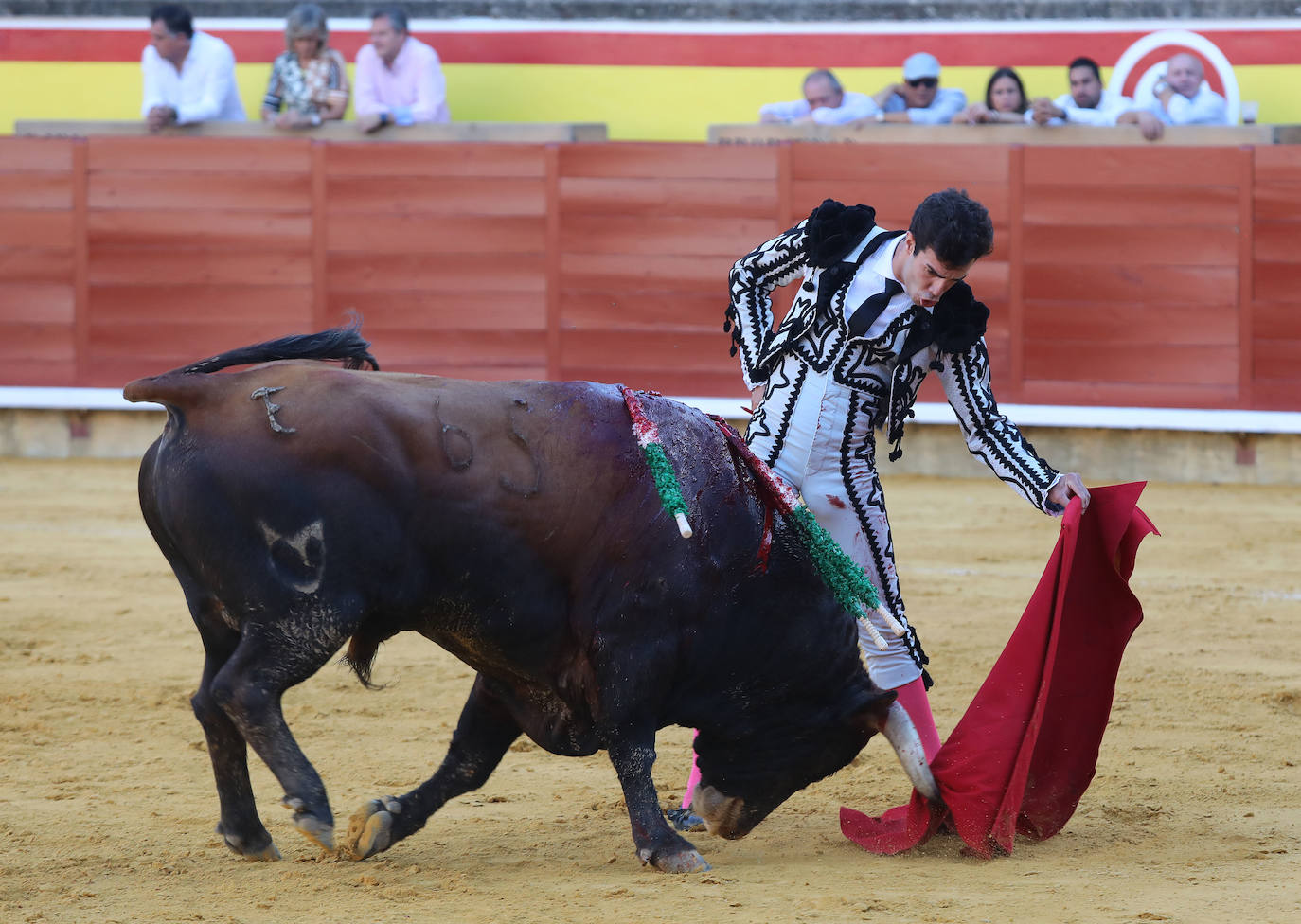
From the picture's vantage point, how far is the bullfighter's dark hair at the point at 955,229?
2.63 meters

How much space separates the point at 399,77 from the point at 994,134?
2924mm

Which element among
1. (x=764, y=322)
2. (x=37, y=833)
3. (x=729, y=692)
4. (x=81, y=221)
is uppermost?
(x=81, y=221)

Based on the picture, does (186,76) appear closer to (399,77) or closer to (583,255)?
(399,77)

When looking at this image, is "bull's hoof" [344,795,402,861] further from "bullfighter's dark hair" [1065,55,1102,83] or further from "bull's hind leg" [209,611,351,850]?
"bullfighter's dark hair" [1065,55,1102,83]

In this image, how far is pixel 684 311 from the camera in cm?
800

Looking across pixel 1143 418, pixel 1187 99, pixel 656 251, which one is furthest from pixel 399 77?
pixel 1143 418

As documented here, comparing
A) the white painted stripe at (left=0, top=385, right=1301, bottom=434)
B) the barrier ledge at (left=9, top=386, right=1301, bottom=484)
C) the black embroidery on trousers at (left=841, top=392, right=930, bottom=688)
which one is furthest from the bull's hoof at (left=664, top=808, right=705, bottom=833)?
the white painted stripe at (left=0, top=385, right=1301, bottom=434)

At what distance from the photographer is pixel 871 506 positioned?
117 inches

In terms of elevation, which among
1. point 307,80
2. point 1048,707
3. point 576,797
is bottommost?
point 576,797

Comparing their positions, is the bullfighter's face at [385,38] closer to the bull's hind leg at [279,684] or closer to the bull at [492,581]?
the bull at [492,581]

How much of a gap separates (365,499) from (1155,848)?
1470 millimetres

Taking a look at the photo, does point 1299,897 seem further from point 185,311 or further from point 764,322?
point 185,311

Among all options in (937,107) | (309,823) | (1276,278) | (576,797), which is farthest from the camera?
(937,107)

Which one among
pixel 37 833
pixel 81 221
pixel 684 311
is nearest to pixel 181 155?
pixel 81 221
